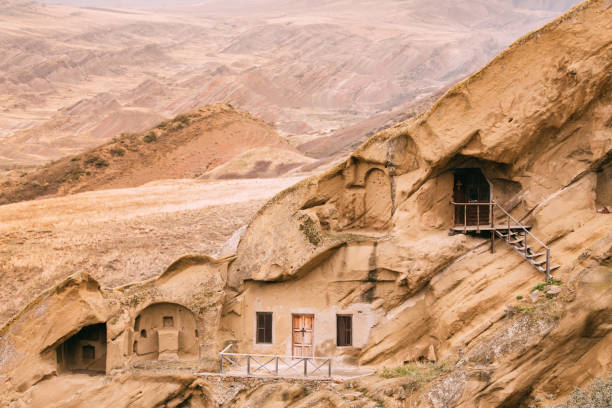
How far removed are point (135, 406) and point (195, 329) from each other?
3.43 meters

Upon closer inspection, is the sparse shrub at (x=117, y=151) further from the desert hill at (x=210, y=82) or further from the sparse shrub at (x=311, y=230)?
the sparse shrub at (x=311, y=230)

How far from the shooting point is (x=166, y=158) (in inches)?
2717

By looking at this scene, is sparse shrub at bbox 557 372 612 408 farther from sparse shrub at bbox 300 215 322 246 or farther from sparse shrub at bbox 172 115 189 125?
sparse shrub at bbox 172 115 189 125

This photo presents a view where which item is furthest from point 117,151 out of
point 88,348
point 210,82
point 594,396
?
point 210,82

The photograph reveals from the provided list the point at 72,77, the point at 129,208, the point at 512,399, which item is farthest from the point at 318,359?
the point at 72,77

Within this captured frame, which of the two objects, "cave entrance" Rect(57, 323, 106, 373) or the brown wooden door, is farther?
"cave entrance" Rect(57, 323, 106, 373)

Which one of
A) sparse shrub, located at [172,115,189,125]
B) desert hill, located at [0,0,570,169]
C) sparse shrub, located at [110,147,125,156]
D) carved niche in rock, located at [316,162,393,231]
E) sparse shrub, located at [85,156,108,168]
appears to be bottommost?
carved niche in rock, located at [316,162,393,231]

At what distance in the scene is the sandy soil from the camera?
110ft

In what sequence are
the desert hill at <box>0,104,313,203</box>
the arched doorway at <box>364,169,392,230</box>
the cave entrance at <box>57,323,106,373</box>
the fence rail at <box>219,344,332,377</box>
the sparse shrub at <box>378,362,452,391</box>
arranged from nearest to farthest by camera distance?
the sparse shrub at <box>378,362,452,391</box>, the fence rail at <box>219,344,332,377</box>, the arched doorway at <box>364,169,392,230</box>, the cave entrance at <box>57,323,106,373</box>, the desert hill at <box>0,104,313,203</box>

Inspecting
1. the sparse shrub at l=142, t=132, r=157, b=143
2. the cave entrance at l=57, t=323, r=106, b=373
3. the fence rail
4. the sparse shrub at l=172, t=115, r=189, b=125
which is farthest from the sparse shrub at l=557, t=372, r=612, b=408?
the sparse shrub at l=172, t=115, r=189, b=125

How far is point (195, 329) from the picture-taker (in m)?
25.1

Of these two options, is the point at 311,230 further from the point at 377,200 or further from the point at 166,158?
the point at 166,158

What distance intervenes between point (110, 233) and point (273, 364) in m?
17.3

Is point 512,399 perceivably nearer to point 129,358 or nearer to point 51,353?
point 129,358
